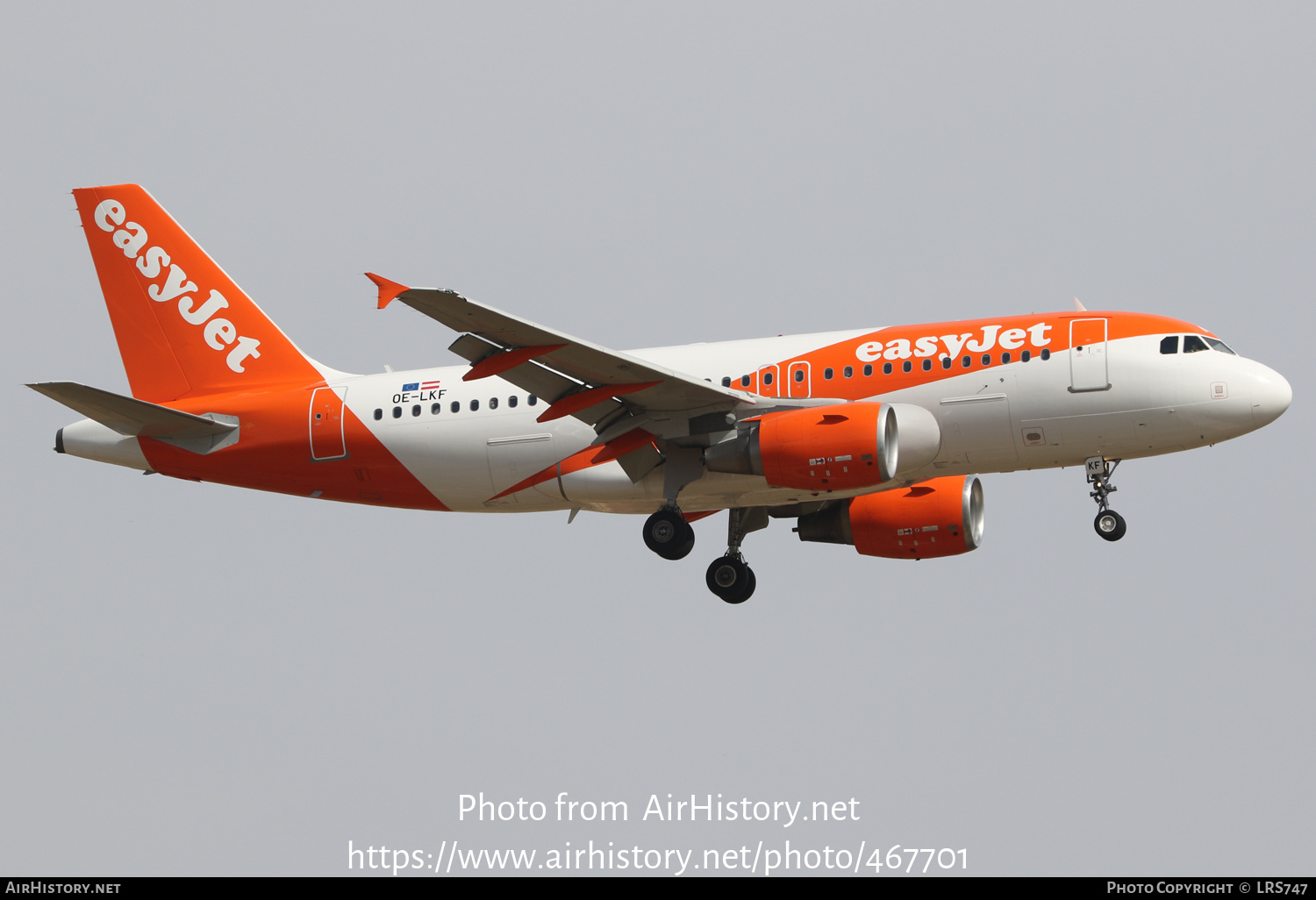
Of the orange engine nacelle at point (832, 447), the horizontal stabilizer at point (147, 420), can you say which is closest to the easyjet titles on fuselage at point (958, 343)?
the orange engine nacelle at point (832, 447)

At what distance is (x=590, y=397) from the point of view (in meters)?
27.9

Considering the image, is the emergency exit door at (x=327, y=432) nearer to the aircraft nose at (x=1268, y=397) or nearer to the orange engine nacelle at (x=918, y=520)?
the orange engine nacelle at (x=918, y=520)

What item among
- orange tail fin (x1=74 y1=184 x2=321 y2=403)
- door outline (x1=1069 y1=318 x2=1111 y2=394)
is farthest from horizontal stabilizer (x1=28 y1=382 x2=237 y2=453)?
door outline (x1=1069 y1=318 x2=1111 y2=394)

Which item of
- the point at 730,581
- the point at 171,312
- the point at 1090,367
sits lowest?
the point at 730,581

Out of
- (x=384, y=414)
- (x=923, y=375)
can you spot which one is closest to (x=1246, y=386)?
(x=923, y=375)

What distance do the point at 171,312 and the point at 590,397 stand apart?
11460 mm

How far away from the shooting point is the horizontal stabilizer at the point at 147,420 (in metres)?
29.5

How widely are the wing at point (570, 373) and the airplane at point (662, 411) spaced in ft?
0.16

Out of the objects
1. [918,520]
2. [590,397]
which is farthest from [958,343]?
[590,397]

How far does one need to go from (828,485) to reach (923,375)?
3.00 metres

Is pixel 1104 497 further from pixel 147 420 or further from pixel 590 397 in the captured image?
pixel 147 420

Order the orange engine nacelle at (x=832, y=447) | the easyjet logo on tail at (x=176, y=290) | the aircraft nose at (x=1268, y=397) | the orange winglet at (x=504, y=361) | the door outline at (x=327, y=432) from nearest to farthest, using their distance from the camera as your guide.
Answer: the orange winglet at (x=504, y=361)
the orange engine nacelle at (x=832, y=447)
the aircraft nose at (x=1268, y=397)
the door outline at (x=327, y=432)
the easyjet logo on tail at (x=176, y=290)

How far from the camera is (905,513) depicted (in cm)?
3225

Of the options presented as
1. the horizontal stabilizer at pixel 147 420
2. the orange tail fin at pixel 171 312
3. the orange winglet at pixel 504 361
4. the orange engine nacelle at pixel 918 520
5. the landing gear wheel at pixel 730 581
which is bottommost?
the landing gear wheel at pixel 730 581
